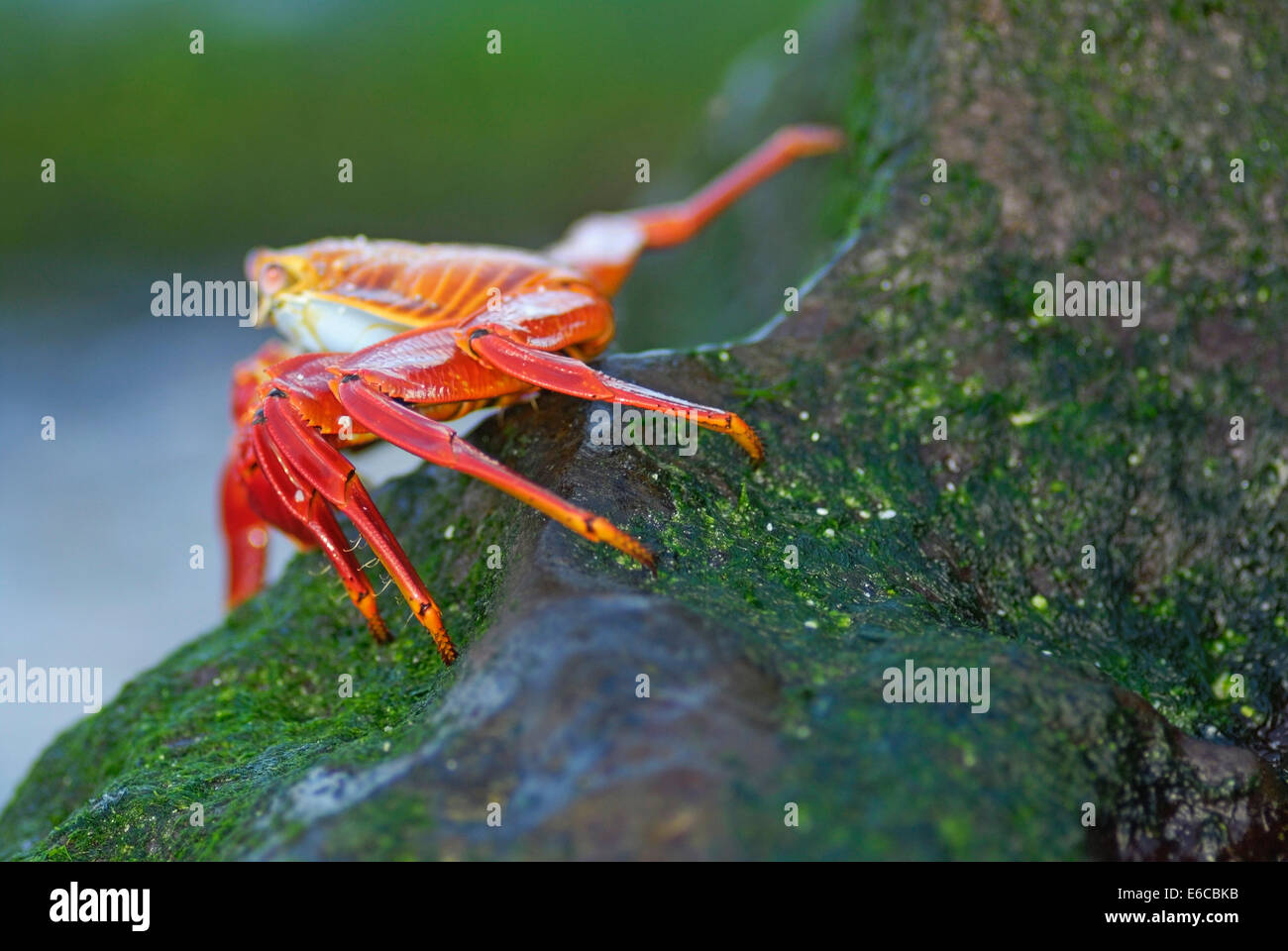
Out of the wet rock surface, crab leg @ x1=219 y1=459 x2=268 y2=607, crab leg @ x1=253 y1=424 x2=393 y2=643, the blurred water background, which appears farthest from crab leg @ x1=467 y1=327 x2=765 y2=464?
the blurred water background

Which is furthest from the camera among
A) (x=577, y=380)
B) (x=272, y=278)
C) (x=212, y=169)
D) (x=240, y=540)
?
(x=212, y=169)

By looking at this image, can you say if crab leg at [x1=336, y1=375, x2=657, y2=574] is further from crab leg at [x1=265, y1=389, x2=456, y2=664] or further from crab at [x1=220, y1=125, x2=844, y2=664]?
crab leg at [x1=265, y1=389, x2=456, y2=664]

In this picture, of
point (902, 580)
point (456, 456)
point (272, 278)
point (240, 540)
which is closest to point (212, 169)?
point (240, 540)

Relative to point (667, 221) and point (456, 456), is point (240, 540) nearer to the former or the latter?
point (667, 221)

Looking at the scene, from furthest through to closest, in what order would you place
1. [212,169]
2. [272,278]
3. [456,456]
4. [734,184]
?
[212,169]
[734,184]
[272,278]
[456,456]

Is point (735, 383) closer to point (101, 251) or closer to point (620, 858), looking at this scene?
point (620, 858)

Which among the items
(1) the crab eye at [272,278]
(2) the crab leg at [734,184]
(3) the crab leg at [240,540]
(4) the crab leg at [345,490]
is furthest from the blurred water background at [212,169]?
(4) the crab leg at [345,490]

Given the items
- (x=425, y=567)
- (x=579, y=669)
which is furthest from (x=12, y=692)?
(x=579, y=669)

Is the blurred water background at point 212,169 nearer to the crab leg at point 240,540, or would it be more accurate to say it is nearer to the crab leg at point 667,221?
the crab leg at point 667,221
